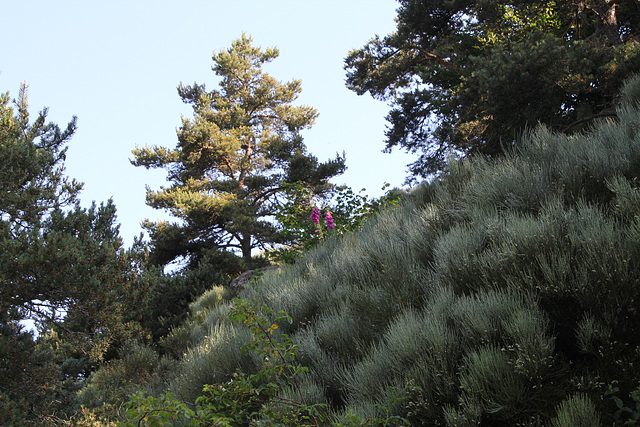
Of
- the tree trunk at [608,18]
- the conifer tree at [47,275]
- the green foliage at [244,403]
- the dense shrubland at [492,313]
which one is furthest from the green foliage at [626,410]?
the tree trunk at [608,18]

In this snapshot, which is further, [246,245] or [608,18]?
[246,245]

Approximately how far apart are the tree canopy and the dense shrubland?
3.22 metres

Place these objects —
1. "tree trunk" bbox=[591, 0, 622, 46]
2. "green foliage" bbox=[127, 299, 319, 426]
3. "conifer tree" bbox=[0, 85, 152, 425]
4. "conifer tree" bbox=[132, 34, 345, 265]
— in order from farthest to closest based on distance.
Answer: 1. "conifer tree" bbox=[132, 34, 345, 265]
2. "tree trunk" bbox=[591, 0, 622, 46]
3. "conifer tree" bbox=[0, 85, 152, 425]
4. "green foliage" bbox=[127, 299, 319, 426]

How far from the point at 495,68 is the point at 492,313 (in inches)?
355

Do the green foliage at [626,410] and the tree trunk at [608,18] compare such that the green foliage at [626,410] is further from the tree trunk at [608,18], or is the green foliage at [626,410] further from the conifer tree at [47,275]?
the tree trunk at [608,18]

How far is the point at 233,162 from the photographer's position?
75.0 feet

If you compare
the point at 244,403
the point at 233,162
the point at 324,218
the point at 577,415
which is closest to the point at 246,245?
the point at 233,162

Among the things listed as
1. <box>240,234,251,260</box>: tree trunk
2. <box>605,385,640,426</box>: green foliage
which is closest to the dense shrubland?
<box>605,385,640,426</box>: green foliage

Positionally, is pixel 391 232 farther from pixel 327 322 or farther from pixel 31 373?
pixel 31 373

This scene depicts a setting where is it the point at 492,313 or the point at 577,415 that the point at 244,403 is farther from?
the point at 577,415

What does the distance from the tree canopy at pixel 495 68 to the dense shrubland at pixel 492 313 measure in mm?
3222

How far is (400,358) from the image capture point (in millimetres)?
3029

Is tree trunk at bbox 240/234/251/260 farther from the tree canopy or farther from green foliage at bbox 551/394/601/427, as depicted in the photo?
green foliage at bbox 551/394/601/427

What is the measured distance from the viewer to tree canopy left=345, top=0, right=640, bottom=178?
34.6 ft
